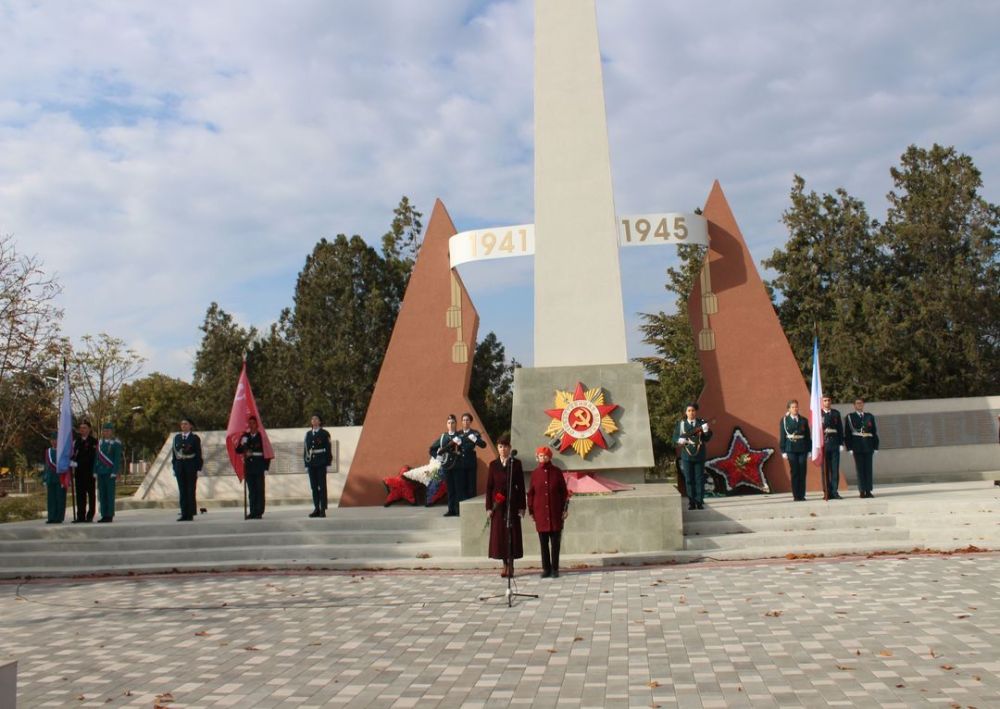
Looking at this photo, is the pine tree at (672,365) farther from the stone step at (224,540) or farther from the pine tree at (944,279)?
the stone step at (224,540)

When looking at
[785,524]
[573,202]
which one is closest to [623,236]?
[573,202]

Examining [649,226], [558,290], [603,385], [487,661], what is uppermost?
[649,226]

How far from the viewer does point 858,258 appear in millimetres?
25797

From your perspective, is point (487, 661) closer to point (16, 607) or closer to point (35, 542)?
point (16, 607)

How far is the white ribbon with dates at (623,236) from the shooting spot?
539 inches

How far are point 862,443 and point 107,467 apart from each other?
10528 millimetres

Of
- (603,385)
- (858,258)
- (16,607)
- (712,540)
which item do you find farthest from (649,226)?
(858,258)

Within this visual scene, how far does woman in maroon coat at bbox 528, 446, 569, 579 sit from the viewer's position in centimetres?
862

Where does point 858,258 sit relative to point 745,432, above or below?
above

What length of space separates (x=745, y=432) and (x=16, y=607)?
33.6 ft

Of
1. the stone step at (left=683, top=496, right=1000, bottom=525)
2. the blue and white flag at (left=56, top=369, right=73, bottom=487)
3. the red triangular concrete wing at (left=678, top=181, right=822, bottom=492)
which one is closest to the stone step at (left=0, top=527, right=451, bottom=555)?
the blue and white flag at (left=56, top=369, right=73, bottom=487)

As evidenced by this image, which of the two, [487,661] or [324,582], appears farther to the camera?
[324,582]

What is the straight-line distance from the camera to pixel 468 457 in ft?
40.5

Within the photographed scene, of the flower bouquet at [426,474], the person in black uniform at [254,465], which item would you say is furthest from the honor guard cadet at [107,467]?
the flower bouquet at [426,474]
